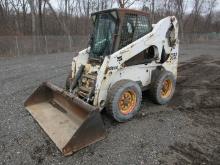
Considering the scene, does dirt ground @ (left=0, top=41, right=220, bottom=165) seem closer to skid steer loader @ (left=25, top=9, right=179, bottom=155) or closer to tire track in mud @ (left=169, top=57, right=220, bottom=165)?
tire track in mud @ (left=169, top=57, right=220, bottom=165)

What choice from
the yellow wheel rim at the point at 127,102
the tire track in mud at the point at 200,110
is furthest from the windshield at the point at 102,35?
the tire track in mud at the point at 200,110

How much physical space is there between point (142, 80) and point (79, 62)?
4.88 ft

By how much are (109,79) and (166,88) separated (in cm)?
204

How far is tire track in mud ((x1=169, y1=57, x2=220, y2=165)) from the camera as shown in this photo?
11.6ft

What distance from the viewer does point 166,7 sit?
38.7 metres

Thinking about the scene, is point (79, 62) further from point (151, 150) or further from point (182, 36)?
point (182, 36)

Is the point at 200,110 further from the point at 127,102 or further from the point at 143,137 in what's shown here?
the point at 143,137

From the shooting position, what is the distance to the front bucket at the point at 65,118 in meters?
3.62

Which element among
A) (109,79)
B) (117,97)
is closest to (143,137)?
(117,97)

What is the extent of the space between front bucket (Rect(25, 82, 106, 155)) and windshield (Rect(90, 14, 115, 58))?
→ 1.20 m

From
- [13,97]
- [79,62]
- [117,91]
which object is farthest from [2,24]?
[117,91]

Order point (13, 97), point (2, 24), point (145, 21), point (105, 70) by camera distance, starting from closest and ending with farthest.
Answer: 1. point (105, 70)
2. point (145, 21)
3. point (13, 97)
4. point (2, 24)

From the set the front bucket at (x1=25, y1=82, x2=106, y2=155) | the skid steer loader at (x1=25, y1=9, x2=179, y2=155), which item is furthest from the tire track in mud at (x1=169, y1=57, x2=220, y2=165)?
the front bucket at (x1=25, y1=82, x2=106, y2=155)

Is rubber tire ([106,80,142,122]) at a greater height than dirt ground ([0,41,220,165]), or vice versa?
Result: rubber tire ([106,80,142,122])
